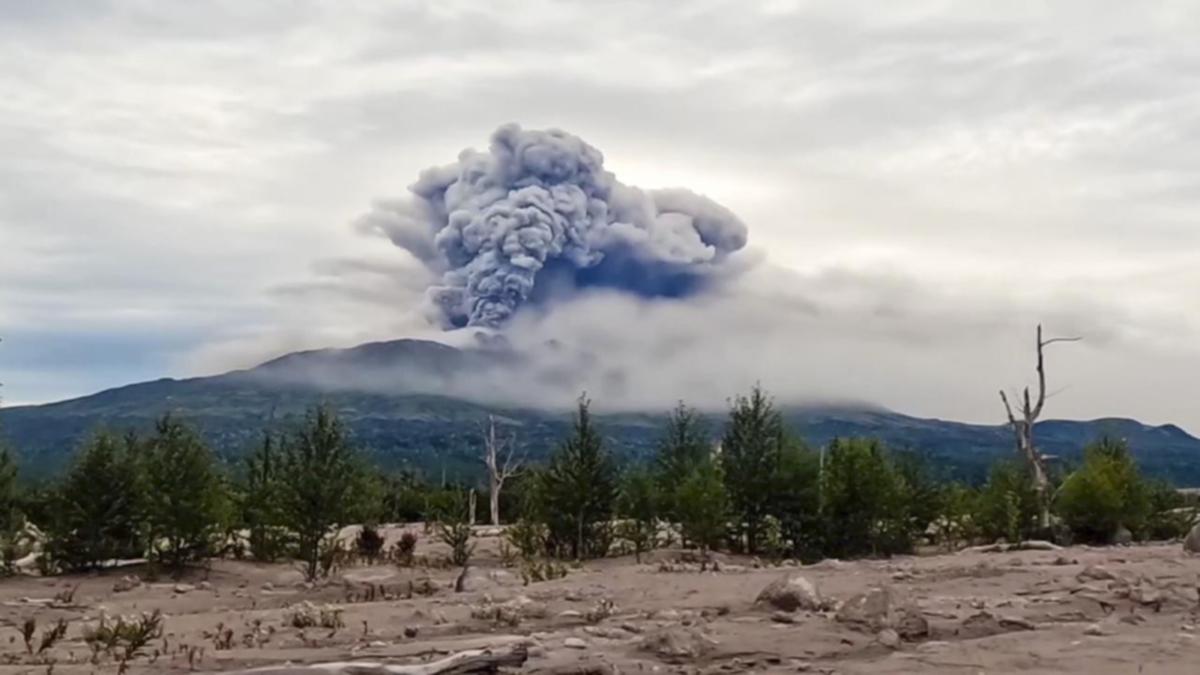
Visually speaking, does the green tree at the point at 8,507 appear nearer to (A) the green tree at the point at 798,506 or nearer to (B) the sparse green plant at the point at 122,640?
(B) the sparse green plant at the point at 122,640

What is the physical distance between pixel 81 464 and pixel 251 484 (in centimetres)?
773

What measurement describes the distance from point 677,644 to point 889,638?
2.17 m

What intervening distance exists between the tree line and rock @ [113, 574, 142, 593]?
2.18 metres

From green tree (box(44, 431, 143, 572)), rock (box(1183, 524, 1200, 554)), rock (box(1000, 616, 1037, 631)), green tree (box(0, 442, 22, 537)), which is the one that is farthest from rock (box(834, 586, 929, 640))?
green tree (box(0, 442, 22, 537))

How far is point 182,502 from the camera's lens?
29703 millimetres

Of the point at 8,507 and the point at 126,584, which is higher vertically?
the point at 8,507

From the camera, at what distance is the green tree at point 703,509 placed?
33.6m

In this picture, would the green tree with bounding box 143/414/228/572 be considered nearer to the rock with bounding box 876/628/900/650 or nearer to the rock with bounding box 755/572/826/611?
the rock with bounding box 755/572/826/611

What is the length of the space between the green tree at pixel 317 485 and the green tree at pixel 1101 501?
70.5 ft

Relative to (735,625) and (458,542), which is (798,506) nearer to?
(458,542)

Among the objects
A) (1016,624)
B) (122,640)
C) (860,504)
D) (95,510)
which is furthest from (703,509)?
(122,640)

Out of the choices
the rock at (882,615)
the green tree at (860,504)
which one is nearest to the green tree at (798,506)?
the green tree at (860,504)

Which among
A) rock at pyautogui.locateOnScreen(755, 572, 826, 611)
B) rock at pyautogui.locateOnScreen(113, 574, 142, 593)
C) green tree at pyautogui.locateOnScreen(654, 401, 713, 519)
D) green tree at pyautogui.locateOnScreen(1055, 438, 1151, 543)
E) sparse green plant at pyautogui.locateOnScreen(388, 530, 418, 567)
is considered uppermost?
green tree at pyautogui.locateOnScreen(654, 401, 713, 519)

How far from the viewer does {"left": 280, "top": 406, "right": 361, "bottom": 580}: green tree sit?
29.6 m
